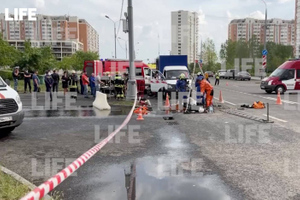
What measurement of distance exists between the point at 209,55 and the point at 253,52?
41.2 ft

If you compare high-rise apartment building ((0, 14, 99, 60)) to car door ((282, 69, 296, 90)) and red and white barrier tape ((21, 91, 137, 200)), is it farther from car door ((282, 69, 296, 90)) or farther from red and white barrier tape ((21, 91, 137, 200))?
red and white barrier tape ((21, 91, 137, 200))

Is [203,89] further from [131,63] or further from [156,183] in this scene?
[156,183]

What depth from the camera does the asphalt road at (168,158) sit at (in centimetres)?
486

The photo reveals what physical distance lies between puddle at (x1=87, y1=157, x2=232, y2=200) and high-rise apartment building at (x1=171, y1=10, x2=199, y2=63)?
7454cm

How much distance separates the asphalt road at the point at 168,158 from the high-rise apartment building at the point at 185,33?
70.5 metres

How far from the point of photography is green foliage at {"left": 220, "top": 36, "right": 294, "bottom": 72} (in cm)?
6350

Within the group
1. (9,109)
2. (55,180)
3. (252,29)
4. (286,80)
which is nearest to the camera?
(55,180)

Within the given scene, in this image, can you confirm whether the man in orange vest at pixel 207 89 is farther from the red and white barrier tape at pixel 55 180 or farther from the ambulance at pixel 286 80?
the ambulance at pixel 286 80

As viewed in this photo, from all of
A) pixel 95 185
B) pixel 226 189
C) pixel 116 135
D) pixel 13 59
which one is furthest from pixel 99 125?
pixel 13 59

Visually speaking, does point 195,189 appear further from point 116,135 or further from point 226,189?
point 116,135

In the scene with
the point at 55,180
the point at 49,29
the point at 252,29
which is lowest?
the point at 55,180

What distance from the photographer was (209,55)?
275 ft

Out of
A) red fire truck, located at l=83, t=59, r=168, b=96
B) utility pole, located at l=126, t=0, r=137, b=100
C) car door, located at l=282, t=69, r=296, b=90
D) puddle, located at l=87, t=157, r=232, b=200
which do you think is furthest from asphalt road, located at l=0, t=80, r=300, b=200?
car door, located at l=282, t=69, r=296, b=90

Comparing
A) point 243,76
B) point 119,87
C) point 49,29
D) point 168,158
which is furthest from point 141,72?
point 49,29
